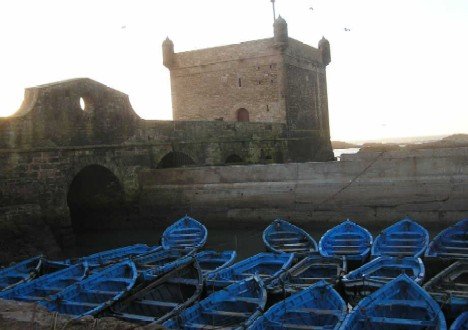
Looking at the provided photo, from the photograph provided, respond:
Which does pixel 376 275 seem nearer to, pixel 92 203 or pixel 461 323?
pixel 461 323

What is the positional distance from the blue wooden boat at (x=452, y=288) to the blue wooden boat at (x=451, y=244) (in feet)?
3.21

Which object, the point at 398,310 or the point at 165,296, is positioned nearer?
the point at 398,310

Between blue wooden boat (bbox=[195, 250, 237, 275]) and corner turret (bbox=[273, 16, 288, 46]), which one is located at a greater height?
corner turret (bbox=[273, 16, 288, 46])

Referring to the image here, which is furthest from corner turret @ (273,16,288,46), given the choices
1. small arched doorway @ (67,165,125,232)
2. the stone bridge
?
small arched doorway @ (67,165,125,232)

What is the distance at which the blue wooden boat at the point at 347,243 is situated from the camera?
1011 centimetres

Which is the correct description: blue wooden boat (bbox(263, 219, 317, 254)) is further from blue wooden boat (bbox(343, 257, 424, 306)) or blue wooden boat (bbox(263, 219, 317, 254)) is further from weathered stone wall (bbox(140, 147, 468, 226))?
weathered stone wall (bbox(140, 147, 468, 226))

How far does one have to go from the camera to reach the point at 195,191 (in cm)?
1703

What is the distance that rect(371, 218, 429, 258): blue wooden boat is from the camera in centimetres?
1004

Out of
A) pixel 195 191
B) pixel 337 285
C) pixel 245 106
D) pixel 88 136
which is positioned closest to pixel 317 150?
pixel 245 106

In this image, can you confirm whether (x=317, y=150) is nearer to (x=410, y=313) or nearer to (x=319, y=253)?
(x=319, y=253)

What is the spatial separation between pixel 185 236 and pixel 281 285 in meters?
6.12

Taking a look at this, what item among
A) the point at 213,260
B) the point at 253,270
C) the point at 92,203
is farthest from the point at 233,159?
the point at 253,270

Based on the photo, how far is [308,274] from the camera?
9281 mm

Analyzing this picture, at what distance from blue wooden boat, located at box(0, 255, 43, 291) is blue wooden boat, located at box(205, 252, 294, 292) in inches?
180
